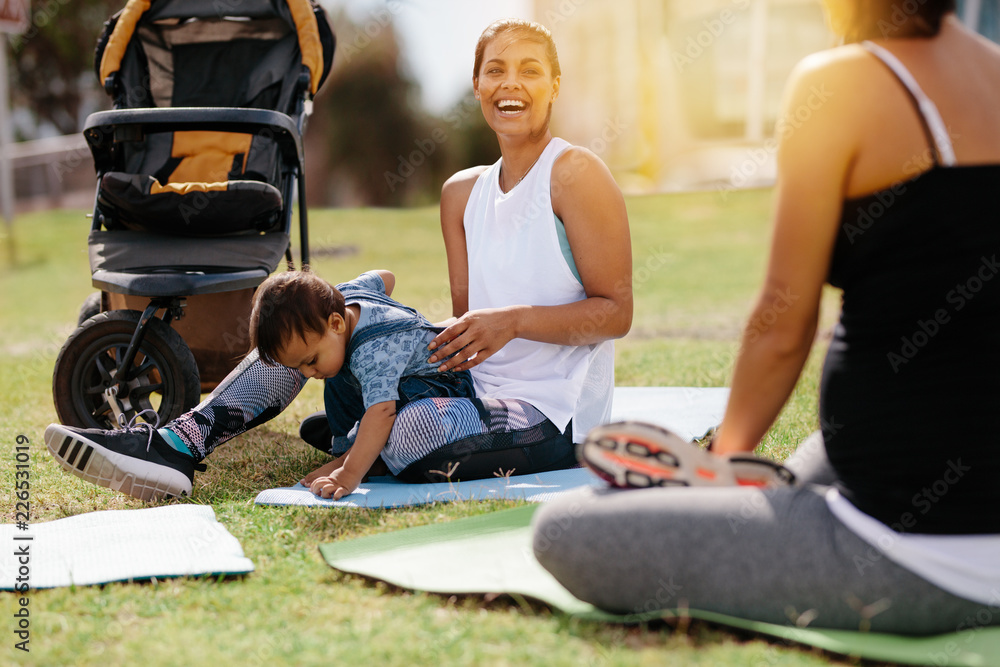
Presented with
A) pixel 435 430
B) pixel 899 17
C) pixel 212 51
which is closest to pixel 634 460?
pixel 899 17

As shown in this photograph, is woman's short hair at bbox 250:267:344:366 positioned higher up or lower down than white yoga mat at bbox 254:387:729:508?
higher up

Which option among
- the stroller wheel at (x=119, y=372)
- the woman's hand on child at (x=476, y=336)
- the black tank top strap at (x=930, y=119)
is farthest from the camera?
the stroller wheel at (x=119, y=372)

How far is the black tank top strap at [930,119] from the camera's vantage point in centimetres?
135

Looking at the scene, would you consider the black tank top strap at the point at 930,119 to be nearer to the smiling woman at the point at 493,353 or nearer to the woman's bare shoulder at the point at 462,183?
the smiling woman at the point at 493,353

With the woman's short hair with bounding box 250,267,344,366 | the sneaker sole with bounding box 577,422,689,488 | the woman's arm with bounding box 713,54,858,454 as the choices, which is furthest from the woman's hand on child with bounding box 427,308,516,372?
the woman's arm with bounding box 713,54,858,454

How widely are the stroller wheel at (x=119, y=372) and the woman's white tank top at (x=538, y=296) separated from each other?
99cm

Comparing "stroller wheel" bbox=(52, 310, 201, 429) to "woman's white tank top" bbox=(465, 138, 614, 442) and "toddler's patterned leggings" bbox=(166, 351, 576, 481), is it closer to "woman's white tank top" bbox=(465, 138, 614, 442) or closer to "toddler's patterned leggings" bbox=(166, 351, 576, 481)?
"toddler's patterned leggings" bbox=(166, 351, 576, 481)

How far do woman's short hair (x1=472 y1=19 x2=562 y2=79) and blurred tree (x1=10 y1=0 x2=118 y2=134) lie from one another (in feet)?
59.8

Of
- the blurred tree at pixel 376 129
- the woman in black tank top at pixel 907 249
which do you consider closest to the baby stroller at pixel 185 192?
the woman in black tank top at pixel 907 249

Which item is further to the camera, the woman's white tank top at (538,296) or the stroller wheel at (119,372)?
the stroller wheel at (119,372)

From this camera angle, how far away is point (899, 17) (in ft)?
4.66

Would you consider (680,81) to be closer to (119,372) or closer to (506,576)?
(119,372)

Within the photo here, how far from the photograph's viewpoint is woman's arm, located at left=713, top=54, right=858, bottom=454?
139cm

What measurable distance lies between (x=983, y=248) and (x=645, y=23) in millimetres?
14488
